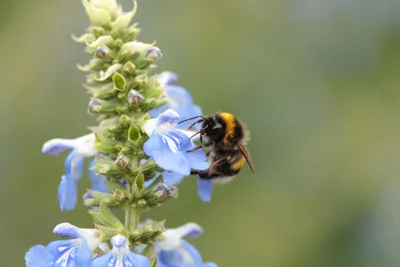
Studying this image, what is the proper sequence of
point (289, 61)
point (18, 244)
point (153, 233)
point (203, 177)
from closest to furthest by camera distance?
point (153, 233), point (203, 177), point (18, 244), point (289, 61)

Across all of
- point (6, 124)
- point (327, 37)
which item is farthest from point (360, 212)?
point (6, 124)

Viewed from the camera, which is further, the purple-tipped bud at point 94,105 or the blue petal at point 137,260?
the purple-tipped bud at point 94,105

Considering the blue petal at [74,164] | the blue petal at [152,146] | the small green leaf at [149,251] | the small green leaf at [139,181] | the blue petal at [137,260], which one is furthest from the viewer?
the blue petal at [74,164]

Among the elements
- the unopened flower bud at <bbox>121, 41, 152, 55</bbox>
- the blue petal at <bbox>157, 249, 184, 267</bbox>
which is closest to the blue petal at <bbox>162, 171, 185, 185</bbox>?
the blue petal at <bbox>157, 249, 184, 267</bbox>

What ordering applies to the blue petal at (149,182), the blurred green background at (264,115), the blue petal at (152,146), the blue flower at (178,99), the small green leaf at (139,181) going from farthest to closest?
the blurred green background at (264,115)
the blue flower at (178,99)
the blue petal at (149,182)
the small green leaf at (139,181)
the blue petal at (152,146)

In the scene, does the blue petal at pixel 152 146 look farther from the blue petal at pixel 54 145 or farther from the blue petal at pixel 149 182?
the blue petal at pixel 54 145

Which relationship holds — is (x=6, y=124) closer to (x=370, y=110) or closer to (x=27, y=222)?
(x=27, y=222)

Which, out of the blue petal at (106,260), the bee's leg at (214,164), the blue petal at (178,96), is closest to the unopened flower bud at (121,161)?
the blue petal at (106,260)
